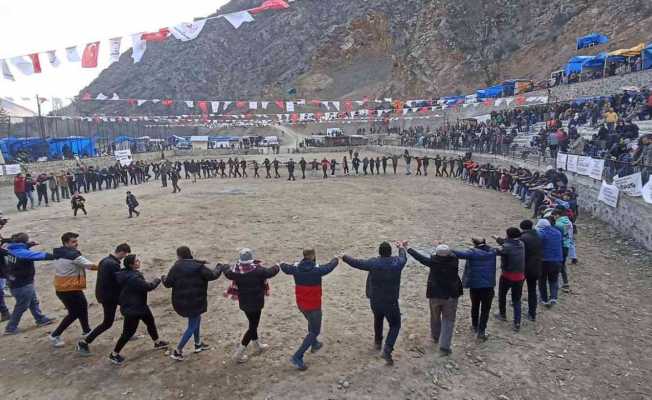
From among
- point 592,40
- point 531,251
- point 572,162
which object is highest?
point 592,40

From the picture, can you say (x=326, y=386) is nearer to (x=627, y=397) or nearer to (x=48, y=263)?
(x=627, y=397)

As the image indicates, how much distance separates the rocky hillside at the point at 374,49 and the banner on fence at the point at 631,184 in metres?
34.3

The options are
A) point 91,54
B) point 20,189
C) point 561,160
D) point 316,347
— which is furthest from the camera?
point 91,54

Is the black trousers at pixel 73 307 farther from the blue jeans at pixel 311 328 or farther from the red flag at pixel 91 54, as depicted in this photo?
the red flag at pixel 91 54

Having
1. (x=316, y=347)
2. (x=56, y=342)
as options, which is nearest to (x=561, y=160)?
(x=316, y=347)

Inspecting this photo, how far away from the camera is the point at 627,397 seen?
5.08m

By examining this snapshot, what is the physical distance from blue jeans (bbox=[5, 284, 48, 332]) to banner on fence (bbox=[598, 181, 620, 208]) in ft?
47.4

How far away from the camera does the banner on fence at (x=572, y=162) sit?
631 inches

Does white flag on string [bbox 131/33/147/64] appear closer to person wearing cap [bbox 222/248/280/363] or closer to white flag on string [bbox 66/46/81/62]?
white flag on string [bbox 66/46/81/62]

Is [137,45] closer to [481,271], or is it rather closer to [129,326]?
[129,326]

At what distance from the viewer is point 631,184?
1143 cm

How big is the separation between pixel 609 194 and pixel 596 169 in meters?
1.84

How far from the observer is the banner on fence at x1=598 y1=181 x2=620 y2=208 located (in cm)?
1216

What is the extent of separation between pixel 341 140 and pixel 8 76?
37934mm
